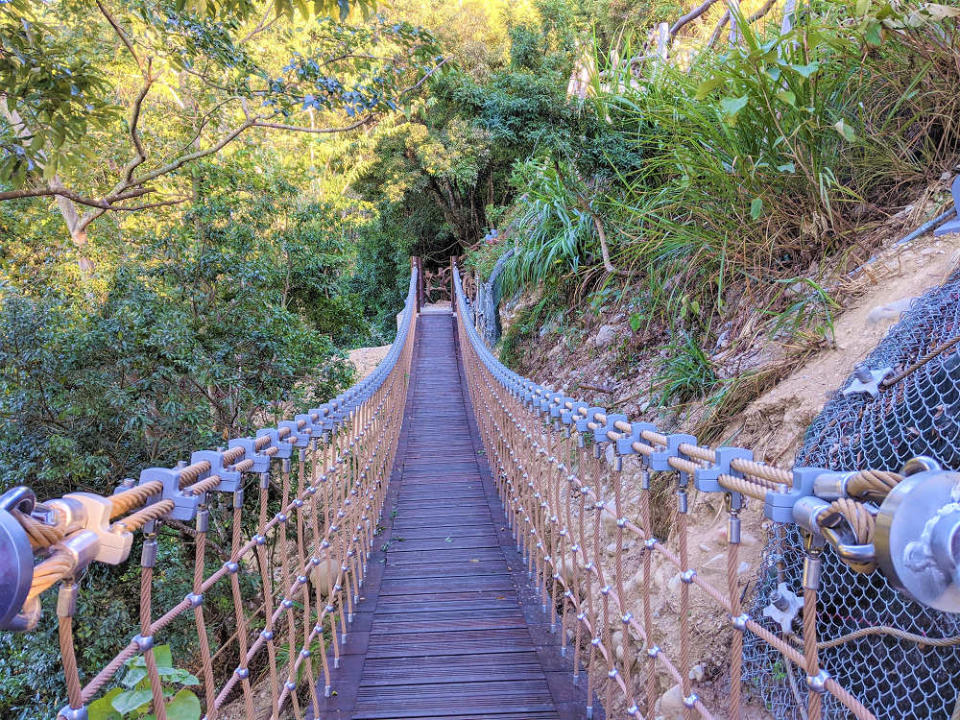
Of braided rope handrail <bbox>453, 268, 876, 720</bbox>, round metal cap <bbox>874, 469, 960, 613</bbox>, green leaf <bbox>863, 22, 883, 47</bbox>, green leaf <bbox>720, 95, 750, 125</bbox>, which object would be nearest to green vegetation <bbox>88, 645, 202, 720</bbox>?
braided rope handrail <bbox>453, 268, 876, 720</bbox>

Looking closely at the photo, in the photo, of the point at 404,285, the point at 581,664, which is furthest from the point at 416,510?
the point at 404,285

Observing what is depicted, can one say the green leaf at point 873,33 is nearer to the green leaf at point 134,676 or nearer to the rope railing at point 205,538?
the rope railing at point 205,538

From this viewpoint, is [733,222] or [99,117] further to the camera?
[733,222]

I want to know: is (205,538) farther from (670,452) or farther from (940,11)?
(940,11)

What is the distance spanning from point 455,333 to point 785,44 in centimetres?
857

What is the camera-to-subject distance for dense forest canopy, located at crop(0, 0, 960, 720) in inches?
105

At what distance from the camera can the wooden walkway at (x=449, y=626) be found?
201 cm

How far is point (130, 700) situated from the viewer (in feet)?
4.40

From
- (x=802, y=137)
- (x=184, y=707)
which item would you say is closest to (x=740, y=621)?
(x=184, y=707)

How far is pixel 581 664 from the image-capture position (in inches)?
87.6

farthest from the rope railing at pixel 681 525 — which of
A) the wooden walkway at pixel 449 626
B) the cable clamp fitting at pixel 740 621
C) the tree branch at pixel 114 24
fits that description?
the tree branch at pixel 114 24

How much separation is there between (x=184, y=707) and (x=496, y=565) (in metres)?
1.76

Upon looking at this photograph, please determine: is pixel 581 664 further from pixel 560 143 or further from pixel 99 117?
pixel 560 143

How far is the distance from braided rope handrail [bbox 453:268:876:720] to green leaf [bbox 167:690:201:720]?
1.03m
